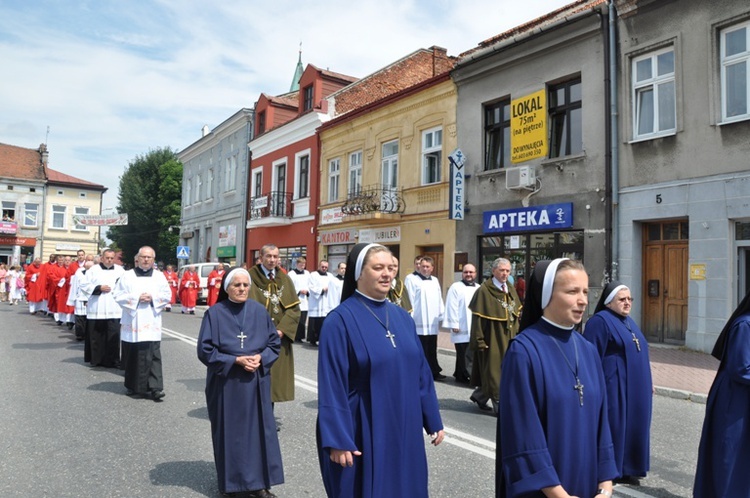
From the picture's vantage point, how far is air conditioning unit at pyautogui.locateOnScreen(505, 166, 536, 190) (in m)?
15.9

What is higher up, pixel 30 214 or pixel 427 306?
pixel 30 214

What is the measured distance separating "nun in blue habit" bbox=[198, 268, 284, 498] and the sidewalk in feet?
21.8

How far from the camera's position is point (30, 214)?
56781 mm

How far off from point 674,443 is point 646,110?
9438 mm

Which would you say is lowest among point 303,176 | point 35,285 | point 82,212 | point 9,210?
point 35,285

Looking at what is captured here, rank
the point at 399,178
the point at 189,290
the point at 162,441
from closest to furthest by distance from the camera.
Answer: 1. the point at 162,441
2. the point at 399,178
3. the point at 189,290

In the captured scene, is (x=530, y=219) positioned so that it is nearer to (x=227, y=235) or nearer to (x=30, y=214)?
(x=227, y=235)

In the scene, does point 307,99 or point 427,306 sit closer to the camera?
point 427,306

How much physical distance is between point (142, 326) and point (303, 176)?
1990 centimetres

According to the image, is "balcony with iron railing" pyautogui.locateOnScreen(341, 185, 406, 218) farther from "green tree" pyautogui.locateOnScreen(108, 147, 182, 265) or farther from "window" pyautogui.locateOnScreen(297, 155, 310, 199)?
"green tree" pyautogui.locateOnScreen(108, 147, 182, 265)

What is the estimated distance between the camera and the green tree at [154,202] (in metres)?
55.4

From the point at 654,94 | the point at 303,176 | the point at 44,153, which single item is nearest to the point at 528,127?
the point at 654,94

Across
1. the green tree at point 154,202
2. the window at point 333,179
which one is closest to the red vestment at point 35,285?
the window at point 333,179

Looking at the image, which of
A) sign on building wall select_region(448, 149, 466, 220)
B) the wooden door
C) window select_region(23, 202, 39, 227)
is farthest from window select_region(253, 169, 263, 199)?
window select_region(23, 202, 39, 227)
